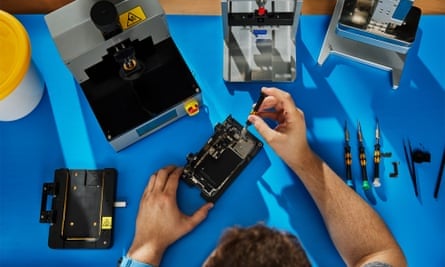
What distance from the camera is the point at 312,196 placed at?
1.19 metres

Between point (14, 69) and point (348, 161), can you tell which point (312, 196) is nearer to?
point (348, 161)

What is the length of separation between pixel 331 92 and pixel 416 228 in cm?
42

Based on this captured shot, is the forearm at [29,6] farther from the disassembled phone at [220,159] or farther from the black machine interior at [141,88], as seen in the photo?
the disassembled phone at [220,159]

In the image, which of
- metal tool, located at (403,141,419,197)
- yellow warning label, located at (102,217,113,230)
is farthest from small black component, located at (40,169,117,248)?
metal tool, located at (403,141,419,197)

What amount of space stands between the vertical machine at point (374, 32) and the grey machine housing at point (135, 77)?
409 mm

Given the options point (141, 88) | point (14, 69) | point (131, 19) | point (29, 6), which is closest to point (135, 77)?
point (141, 88)

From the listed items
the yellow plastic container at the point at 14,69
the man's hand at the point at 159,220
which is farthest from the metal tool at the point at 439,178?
the yellow plastic container at the point at 14,69

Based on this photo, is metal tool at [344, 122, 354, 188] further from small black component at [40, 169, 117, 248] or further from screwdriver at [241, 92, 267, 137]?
small black component at [40, 169, 117, 248]

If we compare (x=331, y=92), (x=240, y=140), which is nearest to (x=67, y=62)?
(x=240, y=140)

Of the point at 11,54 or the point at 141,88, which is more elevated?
the point at 11,54

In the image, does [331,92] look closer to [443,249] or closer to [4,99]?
[443,249]

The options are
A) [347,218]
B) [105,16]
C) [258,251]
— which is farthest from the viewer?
[347,218]

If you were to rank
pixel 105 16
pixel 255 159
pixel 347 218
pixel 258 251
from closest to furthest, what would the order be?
pixel 258 251 → pixel 105 16 → pixel 347 218 → pixel 255 159

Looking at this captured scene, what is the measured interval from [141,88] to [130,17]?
0.68 feet
